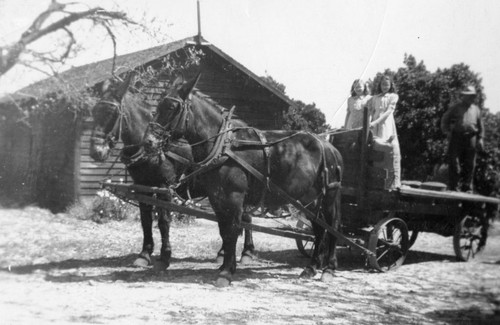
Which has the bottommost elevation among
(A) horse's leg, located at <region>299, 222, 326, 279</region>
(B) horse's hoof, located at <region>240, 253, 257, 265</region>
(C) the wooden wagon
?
(B) horse's hoof, located at <region>240, 253, 257, 265</region>

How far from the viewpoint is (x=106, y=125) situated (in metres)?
6.27

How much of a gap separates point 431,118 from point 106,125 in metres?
4.75

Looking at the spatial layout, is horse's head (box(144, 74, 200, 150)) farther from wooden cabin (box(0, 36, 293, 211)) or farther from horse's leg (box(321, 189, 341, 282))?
wooden cabin (box(0, 36, 293, 211))

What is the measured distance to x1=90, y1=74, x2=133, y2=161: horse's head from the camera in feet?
20.1

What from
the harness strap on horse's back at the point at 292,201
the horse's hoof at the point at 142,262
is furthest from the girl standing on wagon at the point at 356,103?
the horse's hoof at the point at 142,262

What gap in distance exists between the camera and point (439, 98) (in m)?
6.52

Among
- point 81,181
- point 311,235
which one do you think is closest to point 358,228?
point 311,235

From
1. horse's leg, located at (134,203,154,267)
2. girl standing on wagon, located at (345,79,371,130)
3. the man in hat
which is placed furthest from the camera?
girl standing on wagon, located at (345,79,371,130)

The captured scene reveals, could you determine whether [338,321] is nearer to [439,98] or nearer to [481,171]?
[481,171]

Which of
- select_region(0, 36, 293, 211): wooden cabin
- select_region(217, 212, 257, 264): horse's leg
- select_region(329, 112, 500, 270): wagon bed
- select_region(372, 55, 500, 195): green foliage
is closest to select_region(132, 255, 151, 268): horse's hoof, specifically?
select_region(217, 212, 257, 264): horse's leg

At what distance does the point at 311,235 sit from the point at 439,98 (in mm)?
2709

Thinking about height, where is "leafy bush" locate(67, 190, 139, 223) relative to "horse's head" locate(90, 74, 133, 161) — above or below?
below

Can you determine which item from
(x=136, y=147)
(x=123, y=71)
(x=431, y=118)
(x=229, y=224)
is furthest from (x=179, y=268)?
(x=123, y=71)

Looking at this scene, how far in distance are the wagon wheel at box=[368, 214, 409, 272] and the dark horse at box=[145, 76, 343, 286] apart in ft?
1.82
